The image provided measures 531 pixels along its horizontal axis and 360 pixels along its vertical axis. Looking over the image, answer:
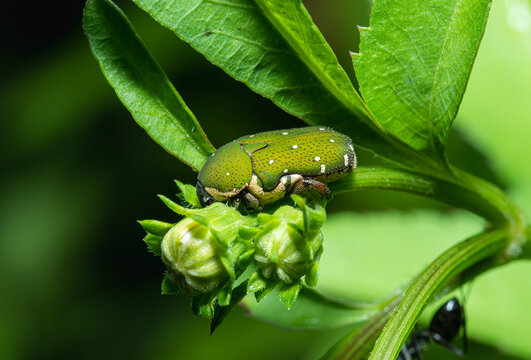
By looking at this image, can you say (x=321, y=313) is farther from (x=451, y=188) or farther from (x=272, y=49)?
(x=272, y=49)

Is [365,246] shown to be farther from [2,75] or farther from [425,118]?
[2,75]

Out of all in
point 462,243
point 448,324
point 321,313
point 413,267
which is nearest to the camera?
point 462,243

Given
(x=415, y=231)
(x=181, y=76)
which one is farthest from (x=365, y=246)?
(x=181, y=76)

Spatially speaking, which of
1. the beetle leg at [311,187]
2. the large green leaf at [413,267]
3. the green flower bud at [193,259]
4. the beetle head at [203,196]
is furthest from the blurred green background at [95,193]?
the green flower bud at [193,259]

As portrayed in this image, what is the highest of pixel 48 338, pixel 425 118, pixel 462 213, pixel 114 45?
pixel 114 45

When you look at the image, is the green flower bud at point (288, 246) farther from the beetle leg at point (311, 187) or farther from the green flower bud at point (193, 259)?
the beetle leg at point (311, 187)

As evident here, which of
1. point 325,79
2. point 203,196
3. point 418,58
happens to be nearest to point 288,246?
point 203,196
